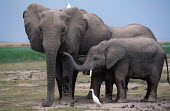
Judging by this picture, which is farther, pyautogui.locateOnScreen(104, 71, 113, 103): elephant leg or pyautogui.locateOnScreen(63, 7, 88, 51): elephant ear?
pyautogui.locateOnScreen(104, 71, 113, 103): elephant leg

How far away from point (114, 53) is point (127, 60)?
0.45 metres

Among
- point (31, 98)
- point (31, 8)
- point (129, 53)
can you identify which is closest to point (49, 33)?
point (31, 8)

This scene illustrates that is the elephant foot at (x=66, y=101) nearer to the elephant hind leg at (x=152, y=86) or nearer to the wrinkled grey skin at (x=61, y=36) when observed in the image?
the wrinkled grey skin at (x=61, y=36)

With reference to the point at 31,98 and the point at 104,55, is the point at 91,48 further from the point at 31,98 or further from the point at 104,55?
the point at 31,98

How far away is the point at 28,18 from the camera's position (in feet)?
44.6

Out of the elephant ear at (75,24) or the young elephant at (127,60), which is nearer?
the elephant ear at (75,24)

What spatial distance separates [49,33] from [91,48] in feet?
5.86

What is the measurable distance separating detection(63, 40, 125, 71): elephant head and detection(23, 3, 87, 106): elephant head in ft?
1.97

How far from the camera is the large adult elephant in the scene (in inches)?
484

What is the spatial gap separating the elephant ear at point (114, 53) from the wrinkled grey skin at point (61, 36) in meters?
0.79

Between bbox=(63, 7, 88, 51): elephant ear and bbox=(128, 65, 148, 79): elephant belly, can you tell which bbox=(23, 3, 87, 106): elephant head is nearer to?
bbox=(63, 7, 88, 51): elephant ear

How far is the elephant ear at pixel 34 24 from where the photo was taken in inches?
519

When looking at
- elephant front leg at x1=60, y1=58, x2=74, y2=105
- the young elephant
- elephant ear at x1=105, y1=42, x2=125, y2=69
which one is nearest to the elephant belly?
the young elephant

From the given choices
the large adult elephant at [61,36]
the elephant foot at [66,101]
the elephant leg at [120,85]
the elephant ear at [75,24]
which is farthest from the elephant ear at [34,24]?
the elephant leg at [120,85]
